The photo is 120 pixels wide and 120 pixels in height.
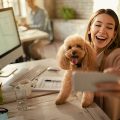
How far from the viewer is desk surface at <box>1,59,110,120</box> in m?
0.96

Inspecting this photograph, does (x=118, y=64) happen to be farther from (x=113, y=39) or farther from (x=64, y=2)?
(x=64, y=2)

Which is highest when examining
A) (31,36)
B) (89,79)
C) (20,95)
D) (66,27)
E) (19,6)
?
(89,79)

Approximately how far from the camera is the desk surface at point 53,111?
96 cm

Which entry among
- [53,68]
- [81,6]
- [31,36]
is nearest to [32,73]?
[53,68]

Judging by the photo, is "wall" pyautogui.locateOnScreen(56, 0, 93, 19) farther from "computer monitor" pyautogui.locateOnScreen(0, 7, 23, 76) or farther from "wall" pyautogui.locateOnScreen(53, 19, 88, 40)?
"computer monitor" pyautogui.locateOnScreen(0, 7, 23, 76)

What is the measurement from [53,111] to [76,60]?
27cm

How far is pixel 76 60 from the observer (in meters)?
1.01

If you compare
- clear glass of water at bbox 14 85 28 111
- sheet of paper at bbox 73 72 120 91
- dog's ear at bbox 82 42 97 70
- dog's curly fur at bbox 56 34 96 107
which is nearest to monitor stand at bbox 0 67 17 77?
clear glass of water at bbox 14 85 28 111

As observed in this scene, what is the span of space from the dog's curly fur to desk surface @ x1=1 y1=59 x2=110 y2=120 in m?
0.04

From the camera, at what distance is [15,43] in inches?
60.6

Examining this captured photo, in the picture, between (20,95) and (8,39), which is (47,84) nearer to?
(20,95)

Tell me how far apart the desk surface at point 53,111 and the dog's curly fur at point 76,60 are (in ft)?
0.13

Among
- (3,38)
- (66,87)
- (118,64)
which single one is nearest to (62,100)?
(66,87)

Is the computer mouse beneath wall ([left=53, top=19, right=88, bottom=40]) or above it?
above
